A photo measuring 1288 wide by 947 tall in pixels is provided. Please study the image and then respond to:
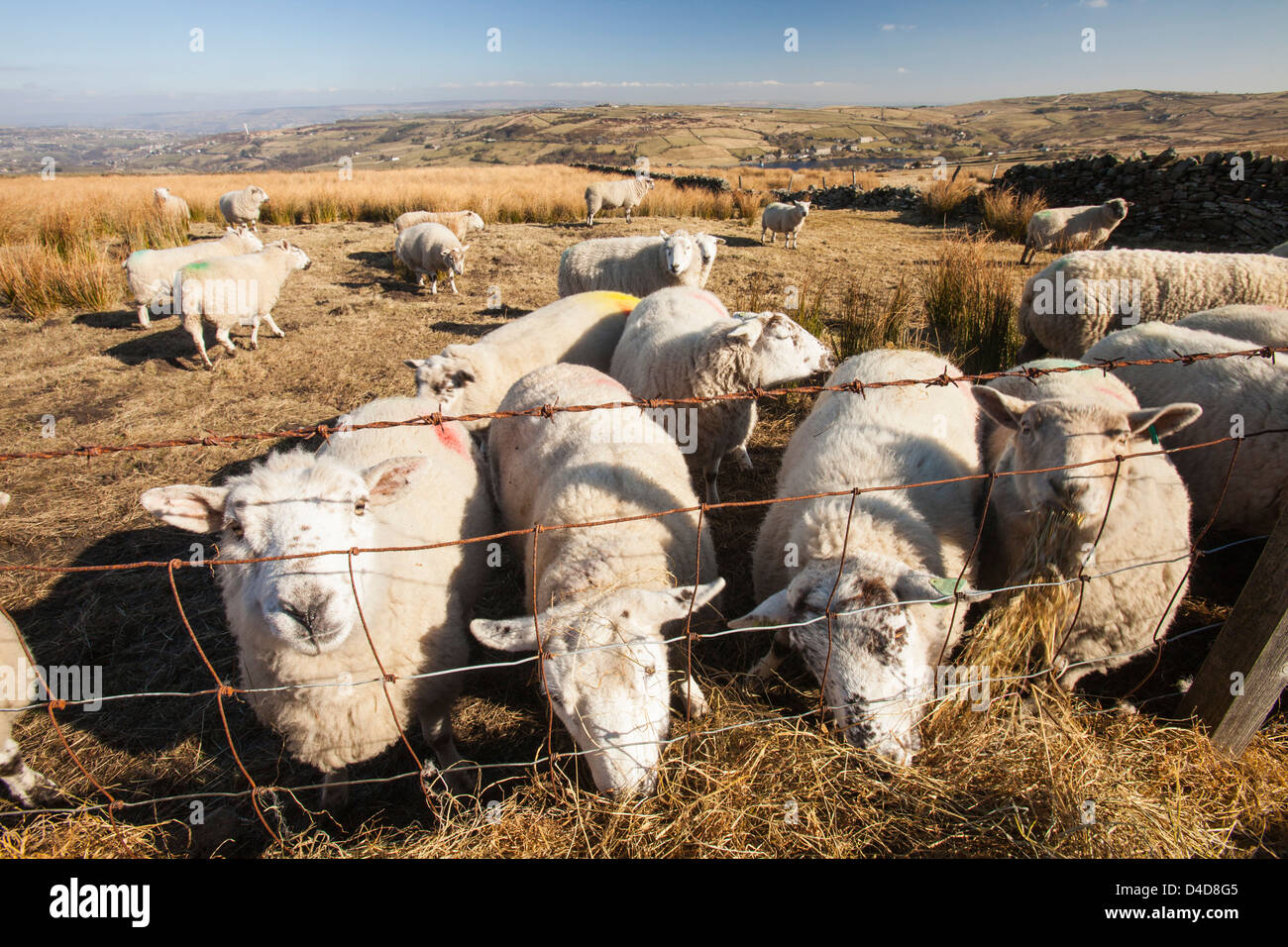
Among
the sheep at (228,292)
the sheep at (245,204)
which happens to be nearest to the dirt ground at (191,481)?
the sheep at (228,292)

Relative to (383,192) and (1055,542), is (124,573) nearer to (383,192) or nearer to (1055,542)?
(1055,542)

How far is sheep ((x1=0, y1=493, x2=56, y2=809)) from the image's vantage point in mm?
2594

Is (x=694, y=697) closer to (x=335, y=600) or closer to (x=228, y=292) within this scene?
(x=335, y=600)

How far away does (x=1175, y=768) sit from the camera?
2.33 m

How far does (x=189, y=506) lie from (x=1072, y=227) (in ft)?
52.8

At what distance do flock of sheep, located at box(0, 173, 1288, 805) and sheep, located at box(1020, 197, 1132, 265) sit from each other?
30.6ft

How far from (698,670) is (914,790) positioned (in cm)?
118

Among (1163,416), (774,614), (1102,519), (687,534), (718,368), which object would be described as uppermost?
(718,368)

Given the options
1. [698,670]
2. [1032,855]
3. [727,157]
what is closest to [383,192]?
[698,670]

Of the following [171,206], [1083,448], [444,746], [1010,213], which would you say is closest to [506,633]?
[444,746]

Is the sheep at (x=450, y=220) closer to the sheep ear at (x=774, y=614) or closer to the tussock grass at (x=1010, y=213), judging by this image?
the tussock grass at (x=1010, y=213)

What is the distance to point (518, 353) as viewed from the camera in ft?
19.4

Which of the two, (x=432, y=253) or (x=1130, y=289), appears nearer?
(x=1130, y=289)

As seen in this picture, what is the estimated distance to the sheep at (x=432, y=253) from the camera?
36.8 feet
